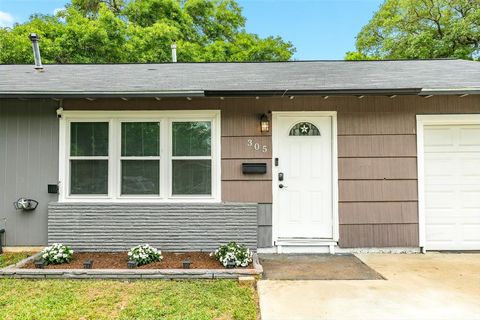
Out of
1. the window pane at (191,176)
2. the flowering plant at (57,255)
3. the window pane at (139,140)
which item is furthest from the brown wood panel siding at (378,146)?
the flowering plant at (57,255)

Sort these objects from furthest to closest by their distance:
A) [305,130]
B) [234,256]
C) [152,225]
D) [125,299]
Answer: [305,130] → [152,225] → [234,256] → [125,299]

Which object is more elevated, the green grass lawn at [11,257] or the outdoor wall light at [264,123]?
the outdoor wall light at [264,123]

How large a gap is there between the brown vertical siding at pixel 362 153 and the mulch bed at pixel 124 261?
37.4 inches

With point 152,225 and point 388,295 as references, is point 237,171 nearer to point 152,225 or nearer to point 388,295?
point 152,225

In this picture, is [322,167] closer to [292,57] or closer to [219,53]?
[219,53]

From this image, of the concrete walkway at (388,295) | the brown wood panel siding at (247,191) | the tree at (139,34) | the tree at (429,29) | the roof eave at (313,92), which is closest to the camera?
the concrete walkway at (388,295)

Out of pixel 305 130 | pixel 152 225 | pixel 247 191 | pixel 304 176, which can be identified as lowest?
pixel 152 225

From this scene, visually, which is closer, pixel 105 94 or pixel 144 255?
pixel 144 255

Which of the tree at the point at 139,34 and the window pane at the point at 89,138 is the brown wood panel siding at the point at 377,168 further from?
the tree at the point at 139,34

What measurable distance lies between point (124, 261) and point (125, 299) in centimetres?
Result: 111

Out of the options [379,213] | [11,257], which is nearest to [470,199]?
[379,213]

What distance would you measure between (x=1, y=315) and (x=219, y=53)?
15.6 meters

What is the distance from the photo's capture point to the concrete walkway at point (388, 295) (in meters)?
2.75

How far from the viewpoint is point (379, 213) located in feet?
15.3
